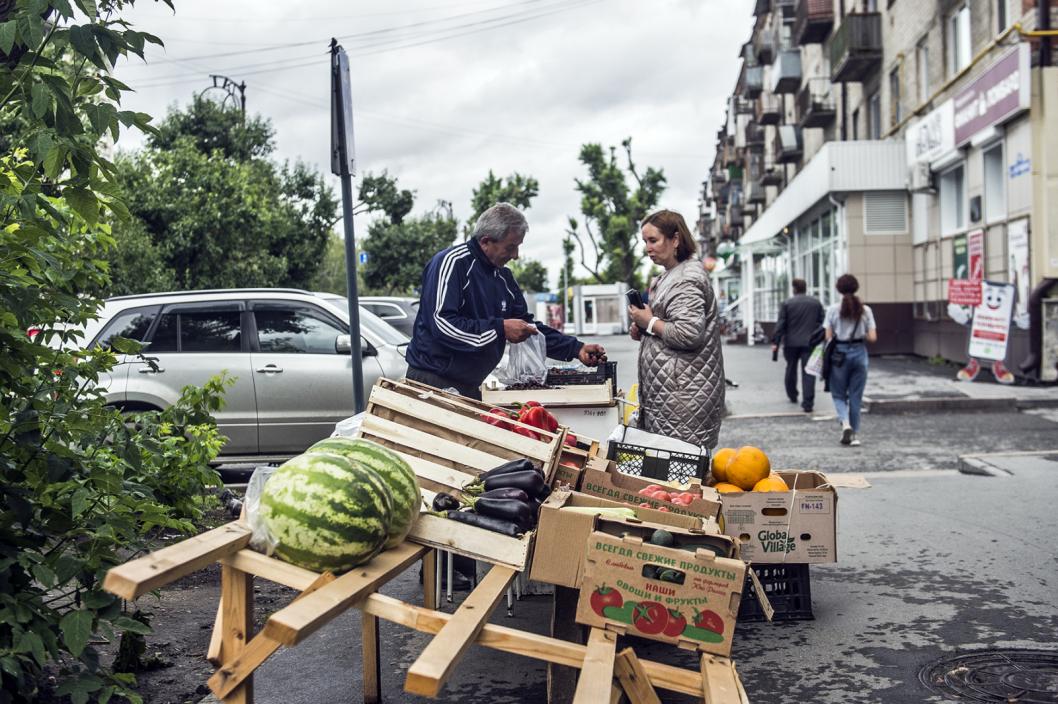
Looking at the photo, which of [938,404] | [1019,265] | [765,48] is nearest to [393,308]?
[938,404]

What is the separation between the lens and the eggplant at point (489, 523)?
3453mm

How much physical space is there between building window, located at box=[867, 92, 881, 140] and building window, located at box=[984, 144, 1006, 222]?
9248 mm

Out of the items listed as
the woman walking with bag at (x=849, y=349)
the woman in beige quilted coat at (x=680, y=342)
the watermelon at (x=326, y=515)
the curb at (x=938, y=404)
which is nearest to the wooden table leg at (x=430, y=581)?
the watermelon at (x=326, y=515)

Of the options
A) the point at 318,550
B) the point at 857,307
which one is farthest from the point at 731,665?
the point at 857,307

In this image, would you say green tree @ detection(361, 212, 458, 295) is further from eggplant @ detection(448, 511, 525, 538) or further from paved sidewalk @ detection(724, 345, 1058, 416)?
eggplant @ detection(448, 511, 525, 538)

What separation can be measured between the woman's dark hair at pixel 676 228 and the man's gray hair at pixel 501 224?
0.74 meters

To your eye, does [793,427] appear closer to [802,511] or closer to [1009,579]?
[1009,579]

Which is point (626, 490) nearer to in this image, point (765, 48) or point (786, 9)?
point (786, 9)

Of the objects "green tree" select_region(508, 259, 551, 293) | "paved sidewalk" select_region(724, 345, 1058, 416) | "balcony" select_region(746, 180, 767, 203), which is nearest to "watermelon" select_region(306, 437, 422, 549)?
"paved sidewalk" select_region(724, 345, 1058, 416)

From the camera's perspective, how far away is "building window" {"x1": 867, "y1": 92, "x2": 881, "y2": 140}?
27.9 m

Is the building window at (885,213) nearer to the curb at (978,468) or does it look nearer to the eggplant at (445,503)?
the curb at (978,468)

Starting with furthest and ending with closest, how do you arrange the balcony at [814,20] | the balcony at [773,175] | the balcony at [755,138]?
the balcony at [755,138]
the balcony at [773,175]
the balcony at [814,20]

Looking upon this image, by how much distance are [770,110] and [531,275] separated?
52.1 metres

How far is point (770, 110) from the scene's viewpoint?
45.7 m
